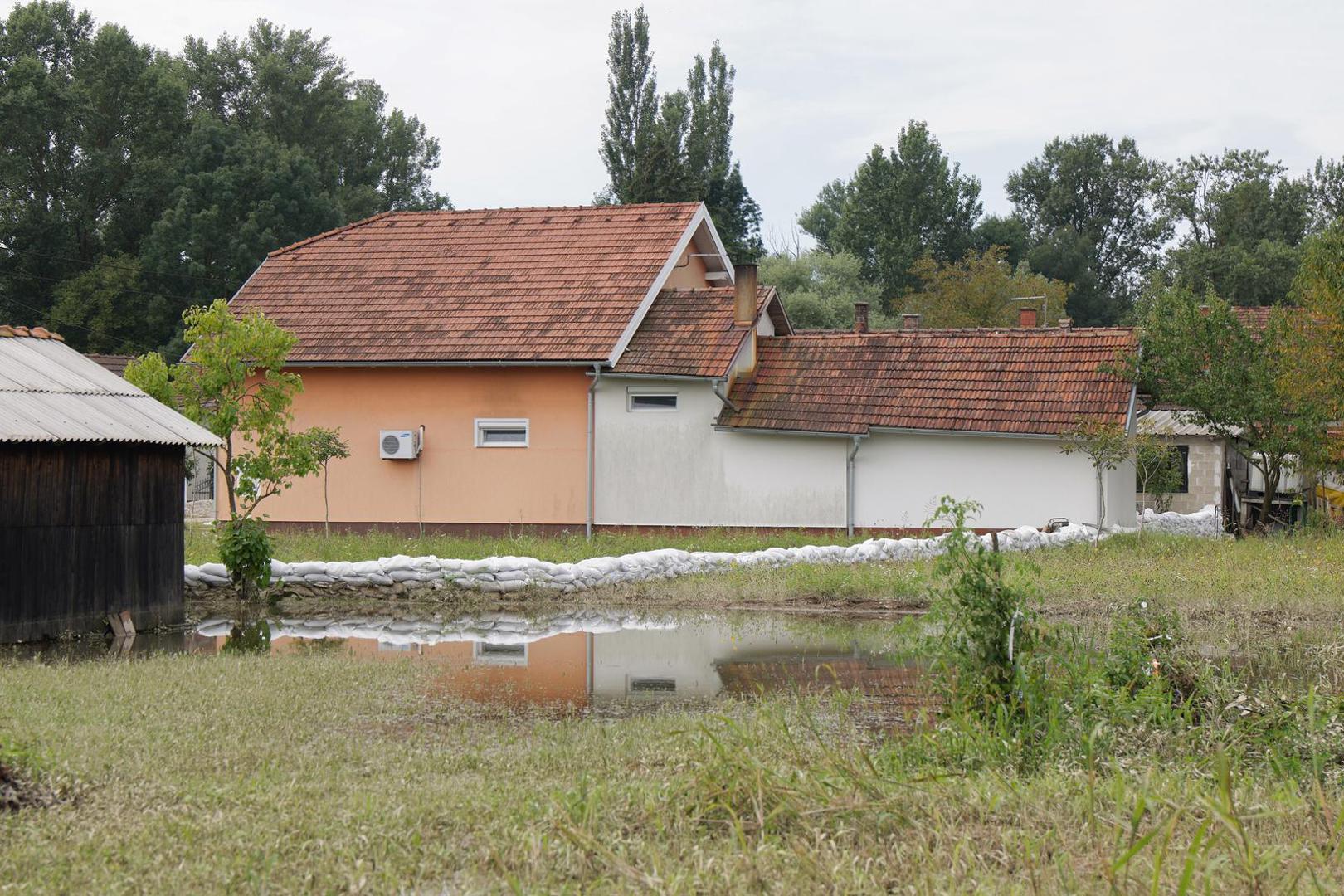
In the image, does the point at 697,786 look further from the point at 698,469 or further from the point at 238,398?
the point at 698,469

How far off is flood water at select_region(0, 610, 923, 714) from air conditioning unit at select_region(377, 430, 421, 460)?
9.83m

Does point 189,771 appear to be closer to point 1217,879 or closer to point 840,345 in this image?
point 1217,879

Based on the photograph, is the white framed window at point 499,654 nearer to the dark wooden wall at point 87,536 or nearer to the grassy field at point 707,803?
the grassy field at point 707,803

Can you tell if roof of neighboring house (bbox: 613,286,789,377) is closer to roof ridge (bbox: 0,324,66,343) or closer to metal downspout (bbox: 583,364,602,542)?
metal downspout (bbox: 583,364,602,542)

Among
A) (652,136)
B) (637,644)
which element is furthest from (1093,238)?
(637,644)

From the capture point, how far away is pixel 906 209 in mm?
76250

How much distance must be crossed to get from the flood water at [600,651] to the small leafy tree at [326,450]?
4561 mm

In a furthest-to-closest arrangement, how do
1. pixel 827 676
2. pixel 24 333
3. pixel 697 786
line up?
pixel 24 333, pixel 827 676, pixel 697 786

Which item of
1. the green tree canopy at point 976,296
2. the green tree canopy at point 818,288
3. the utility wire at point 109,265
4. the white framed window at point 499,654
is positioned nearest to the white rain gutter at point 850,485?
the white framed window at point 499,654

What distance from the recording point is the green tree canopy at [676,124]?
6162cm

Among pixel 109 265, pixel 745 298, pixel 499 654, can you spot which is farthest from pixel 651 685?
pixel 109 265

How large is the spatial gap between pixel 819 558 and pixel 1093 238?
6578 cm

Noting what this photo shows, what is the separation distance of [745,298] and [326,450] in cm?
850

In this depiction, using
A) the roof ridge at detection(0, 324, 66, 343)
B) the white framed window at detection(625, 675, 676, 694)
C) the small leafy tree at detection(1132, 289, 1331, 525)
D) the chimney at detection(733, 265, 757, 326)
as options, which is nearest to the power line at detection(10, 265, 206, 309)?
the chimney at detection(733, 265, 757, 326)
